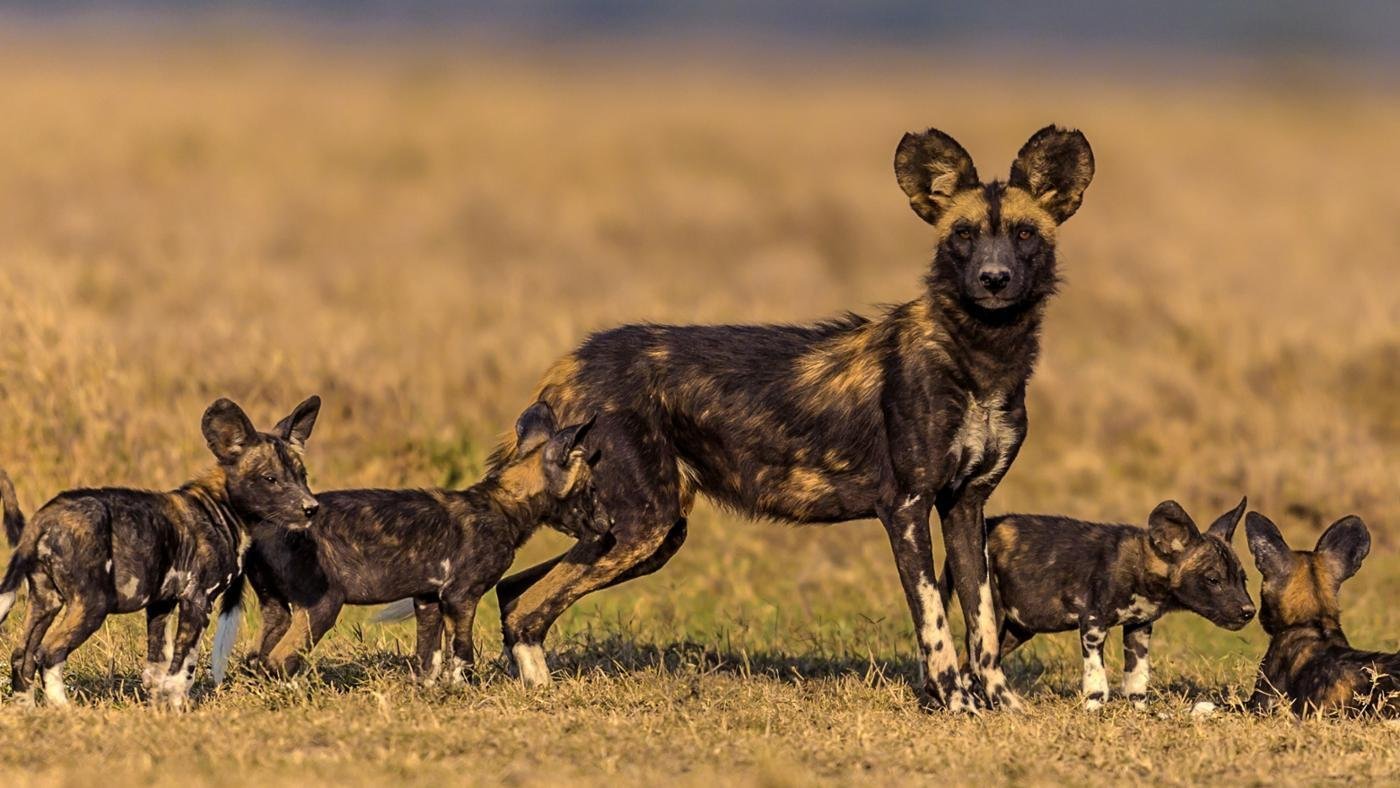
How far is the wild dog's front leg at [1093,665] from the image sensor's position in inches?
344

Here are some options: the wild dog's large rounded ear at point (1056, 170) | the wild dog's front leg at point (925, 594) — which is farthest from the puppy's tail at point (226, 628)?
the wild dog's large rounded ear at point (1056, 170)

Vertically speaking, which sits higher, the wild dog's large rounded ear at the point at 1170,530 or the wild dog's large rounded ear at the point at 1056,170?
the wild dog's large rounded ear at the point at 1056,170

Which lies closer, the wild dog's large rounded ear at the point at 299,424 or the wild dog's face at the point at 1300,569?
the wild dog's large rounded ear at the point at 299,424

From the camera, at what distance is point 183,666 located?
306 inches

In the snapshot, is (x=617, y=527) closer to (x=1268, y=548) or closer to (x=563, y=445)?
(x=563, y=445)

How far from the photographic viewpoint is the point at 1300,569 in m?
9.06

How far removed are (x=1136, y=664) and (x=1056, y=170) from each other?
2.13m

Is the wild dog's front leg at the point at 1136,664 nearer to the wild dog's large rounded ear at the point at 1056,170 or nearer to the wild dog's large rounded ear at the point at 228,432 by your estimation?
the wild dog's large rounded ear at the point at 1056,170

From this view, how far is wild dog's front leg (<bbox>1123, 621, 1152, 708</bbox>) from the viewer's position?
353 inches

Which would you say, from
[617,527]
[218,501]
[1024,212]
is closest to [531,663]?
[617,527]

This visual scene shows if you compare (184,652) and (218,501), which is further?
(218,501)

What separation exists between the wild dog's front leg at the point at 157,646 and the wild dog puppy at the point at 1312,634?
4.36m

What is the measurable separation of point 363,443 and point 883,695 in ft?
17.4

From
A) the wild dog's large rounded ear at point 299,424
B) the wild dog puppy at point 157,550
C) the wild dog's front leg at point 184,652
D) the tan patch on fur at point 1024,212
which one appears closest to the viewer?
the wild dog puppy at point 157,550
